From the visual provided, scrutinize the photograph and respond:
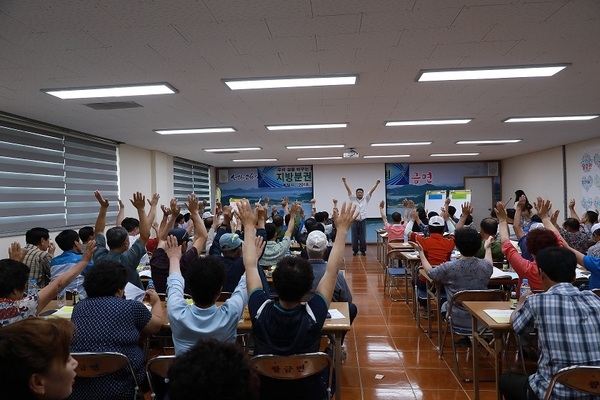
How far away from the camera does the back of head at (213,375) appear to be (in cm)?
81

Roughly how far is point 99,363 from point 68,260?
2170mm

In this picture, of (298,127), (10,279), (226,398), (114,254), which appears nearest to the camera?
(226,398)

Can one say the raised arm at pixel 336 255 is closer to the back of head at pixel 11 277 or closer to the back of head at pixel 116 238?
the back of head at pixel 11 277

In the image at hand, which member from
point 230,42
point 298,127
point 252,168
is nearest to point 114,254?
point 230,42

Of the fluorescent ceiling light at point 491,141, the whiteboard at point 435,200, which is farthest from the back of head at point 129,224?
the whiteboard at point 435,200

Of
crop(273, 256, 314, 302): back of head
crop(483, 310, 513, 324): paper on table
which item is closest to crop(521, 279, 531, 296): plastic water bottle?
crop(483, 310, 513, 324): paper on table

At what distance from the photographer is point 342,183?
1321 centimetres

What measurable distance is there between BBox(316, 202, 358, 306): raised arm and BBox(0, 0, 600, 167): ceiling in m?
1.32

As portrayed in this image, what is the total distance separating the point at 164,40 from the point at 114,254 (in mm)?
1738

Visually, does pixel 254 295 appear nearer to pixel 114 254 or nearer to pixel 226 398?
pixel 226 398

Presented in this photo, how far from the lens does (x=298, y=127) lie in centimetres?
639

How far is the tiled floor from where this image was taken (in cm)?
320

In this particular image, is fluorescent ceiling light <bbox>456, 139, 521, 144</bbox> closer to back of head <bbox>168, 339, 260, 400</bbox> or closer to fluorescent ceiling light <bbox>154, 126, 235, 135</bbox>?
fluorescent ceiling light <bbox>154, 126, 235, 135</bbox>

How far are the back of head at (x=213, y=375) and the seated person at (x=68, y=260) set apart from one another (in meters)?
2.86
